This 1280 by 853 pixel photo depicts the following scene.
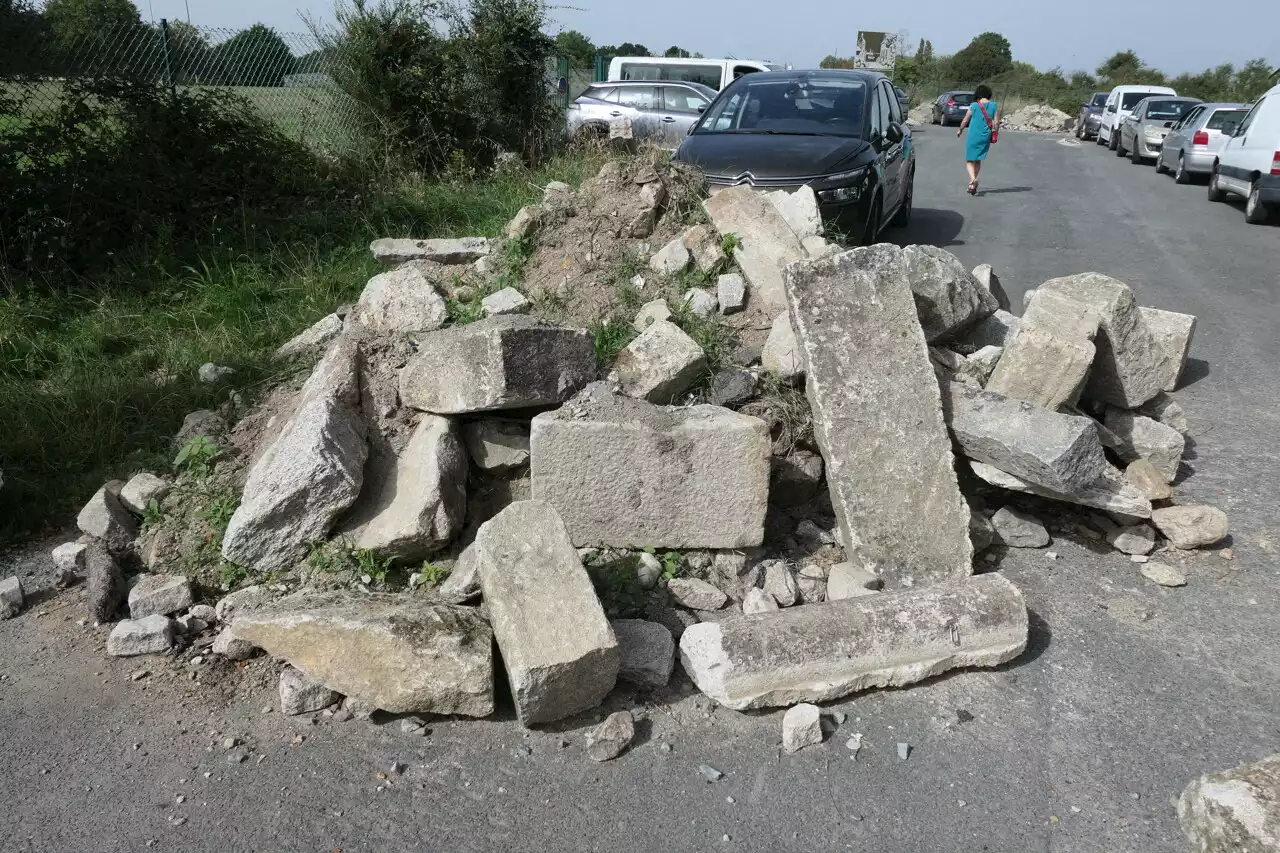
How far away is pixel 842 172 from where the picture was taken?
7730mm

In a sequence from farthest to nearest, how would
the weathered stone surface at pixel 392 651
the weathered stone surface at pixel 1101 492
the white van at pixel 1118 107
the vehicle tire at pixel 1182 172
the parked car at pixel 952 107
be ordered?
the parked car at pixel 952 107 < the white van at pixel 1118 107 < the vehicle tire at pixel 1182 172 < the weathered stone surface at pixel 1101 492 < the weathered stone surface at pixel 392 651

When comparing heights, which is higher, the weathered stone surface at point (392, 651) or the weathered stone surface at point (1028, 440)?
the weathered stone surface at point (1028, 440)

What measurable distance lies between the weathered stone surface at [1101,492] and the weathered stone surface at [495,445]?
7.13 feet

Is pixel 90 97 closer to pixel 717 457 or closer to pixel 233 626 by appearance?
pixel 233 626

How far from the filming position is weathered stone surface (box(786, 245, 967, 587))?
154 inches

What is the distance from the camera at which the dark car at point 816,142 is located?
766 centimetres

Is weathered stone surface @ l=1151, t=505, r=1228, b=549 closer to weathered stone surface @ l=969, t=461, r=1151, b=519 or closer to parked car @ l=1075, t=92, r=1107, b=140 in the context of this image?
weathered stone surface @ l=969, t=461, r=1151, b=519

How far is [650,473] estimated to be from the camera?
3900 mm

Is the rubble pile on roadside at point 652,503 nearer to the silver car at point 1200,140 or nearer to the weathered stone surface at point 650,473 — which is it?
the weathered stone surface at point 650,473

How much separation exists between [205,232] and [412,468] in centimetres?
505

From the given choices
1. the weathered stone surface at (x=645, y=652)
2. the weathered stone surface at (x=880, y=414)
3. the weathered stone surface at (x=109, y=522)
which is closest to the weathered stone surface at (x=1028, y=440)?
the weathered stone surface at (x=880, y=414)

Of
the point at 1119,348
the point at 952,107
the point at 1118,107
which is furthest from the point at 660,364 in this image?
the point at 952,107

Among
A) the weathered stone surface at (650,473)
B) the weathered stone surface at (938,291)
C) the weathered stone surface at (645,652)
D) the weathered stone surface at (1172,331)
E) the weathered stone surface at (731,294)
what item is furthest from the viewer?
the weathered stone surface at (1172,331)

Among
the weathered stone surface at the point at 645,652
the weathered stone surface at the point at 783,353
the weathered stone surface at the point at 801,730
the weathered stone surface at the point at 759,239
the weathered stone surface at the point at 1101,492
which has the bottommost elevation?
the weathered stone surface at the point at 801,730
